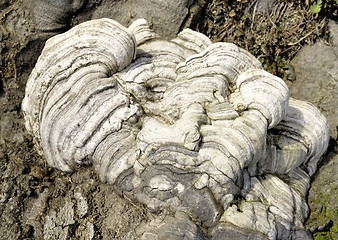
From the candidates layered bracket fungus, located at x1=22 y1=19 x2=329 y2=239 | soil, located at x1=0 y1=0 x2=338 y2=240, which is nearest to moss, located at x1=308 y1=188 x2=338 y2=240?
soil, located at x1=0 y1=0 x2=338 y2=240

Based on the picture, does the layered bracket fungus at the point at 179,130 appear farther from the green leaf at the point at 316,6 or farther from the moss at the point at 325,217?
the green leaf at the point at 316,6

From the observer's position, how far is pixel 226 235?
3.17 meters

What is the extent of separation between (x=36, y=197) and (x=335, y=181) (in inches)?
153

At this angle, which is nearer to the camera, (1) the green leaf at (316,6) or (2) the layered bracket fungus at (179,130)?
(2) the layered bracket fungus at (179,130)

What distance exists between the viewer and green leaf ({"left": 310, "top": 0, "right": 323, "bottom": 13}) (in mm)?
4572

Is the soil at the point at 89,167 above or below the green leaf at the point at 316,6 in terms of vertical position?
below

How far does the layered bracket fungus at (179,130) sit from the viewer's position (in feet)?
10.6

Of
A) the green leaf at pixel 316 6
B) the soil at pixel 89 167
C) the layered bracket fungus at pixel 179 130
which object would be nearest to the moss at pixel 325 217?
the soil at pixel 89 167

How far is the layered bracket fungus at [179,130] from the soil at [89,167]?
28cm

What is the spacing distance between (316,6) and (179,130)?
9.72ft

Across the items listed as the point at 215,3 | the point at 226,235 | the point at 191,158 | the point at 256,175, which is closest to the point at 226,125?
the point at 191,158

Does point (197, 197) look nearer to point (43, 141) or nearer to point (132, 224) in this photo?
point (132, 224)

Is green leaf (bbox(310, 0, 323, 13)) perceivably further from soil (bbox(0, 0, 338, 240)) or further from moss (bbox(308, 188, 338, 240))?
moss (bbox(308, 188, 338, 240))

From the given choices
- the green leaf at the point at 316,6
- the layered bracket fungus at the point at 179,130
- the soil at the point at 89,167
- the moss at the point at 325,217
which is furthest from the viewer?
the green leaf at the point at 316,6
